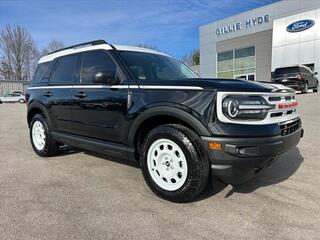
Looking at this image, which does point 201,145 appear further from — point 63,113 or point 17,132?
point 17,132

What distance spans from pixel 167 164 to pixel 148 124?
1.90 feet

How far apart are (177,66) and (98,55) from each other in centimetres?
121

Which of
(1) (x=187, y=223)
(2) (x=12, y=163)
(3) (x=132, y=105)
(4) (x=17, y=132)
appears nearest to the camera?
(1) (x=187, y=223)

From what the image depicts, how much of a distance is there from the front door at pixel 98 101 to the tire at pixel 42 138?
0.95 m

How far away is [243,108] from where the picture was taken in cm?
314

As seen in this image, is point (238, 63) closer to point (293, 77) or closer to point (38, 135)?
point (293, 77)

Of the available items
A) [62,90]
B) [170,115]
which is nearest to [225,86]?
[170,115]

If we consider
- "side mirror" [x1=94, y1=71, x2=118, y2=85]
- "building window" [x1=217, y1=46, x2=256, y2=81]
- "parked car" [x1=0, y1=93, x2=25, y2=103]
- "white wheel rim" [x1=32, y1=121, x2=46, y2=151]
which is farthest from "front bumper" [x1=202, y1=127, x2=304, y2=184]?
"parked car" [x1=0, y1=93, x2=25, y2=103]

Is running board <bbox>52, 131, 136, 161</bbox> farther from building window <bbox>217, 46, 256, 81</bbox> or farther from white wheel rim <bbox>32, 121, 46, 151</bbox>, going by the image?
building window <bbox>217, 46, 256, 81</bbox>

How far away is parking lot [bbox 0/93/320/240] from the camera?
2932mm

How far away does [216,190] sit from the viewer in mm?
3922

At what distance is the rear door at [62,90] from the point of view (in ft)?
16.5

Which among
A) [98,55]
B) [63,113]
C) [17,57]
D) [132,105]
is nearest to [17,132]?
[63,113]

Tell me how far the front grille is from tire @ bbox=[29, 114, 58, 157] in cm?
391
